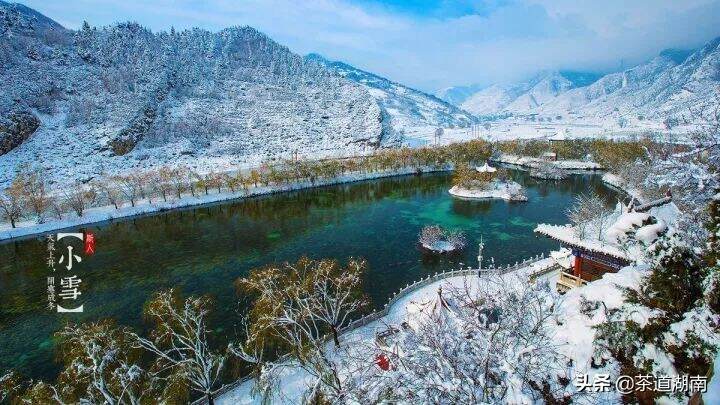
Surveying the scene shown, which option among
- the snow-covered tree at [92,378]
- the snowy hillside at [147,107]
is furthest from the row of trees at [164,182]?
the snow-covered tree at [92,378]

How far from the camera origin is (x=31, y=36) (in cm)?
14438

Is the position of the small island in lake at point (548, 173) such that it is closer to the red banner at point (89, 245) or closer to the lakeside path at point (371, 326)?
the lakeside path at point (371, 326)

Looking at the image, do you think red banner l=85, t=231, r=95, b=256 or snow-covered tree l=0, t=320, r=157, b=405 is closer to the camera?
snow-covered tree l=0, t=320, r=157, b=405

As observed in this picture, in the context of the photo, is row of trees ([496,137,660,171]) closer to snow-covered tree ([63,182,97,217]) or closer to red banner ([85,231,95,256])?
red banner ([85,231,95,256])

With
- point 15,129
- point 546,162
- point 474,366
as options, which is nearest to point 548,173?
point 546,162

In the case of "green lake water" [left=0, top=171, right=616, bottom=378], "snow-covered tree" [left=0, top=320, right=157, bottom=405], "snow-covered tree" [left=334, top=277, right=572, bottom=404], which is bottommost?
"green lake water" [left=0, top=171, right=616, bottom=378]

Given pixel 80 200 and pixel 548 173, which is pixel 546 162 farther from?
pixel 80 200

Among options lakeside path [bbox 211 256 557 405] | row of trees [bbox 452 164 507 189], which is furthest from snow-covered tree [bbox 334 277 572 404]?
row of trees [bbox 452 164 507 189]

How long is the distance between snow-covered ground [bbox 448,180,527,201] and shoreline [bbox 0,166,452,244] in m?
26.5

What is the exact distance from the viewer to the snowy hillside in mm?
106031

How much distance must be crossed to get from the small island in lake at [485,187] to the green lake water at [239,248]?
10.2 feet

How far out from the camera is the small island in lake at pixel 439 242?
4631 centimetres

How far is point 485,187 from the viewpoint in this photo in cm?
7550

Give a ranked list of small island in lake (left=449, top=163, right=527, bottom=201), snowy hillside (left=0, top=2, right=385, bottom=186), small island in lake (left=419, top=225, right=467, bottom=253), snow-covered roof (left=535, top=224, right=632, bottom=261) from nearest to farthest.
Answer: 1. snow-covered roof (left=535, top=224, right=632, bottom=261)
2. small island in lake (left=419, top=225, right=467, bottom=253)
3. small island in lake (left=449, top=163, right=527, bottom=201)
4. snowy hillside (left=0, top=2, right=385, bottom=186)
